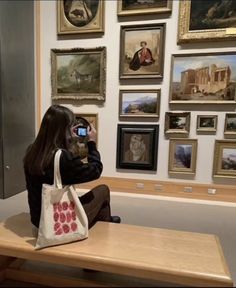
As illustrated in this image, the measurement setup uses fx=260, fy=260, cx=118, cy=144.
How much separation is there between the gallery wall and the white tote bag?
221 cm

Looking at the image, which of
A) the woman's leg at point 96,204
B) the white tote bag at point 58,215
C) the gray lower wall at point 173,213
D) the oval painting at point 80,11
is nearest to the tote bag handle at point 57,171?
the white tote bag at point 58,215

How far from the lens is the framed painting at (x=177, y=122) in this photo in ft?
11.0

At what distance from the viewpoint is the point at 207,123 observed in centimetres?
330

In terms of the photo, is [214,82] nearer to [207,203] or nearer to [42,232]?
[207,203]

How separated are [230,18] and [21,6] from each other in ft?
8.72

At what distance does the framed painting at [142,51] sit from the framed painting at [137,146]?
70 centimetres

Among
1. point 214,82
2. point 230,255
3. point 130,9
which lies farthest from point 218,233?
point 130,9

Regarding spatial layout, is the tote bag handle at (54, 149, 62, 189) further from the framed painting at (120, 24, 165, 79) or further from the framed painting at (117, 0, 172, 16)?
the framed painting at (117, 0, 172, 16)

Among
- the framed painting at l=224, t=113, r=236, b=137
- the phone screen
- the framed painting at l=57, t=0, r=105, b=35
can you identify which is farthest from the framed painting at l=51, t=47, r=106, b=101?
the phone screen

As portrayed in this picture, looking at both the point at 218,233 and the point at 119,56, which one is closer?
the point at 218,233

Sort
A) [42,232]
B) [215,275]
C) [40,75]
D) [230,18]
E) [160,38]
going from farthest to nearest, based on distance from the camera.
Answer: [40,75] → [160,38] → [230,18] → [42,232] → [215,275]

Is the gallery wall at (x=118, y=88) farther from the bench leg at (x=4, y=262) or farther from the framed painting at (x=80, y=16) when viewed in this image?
the bench leg at (x=4, y=262)

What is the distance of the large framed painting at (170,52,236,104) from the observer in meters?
3.19

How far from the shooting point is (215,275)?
46.3 inches
